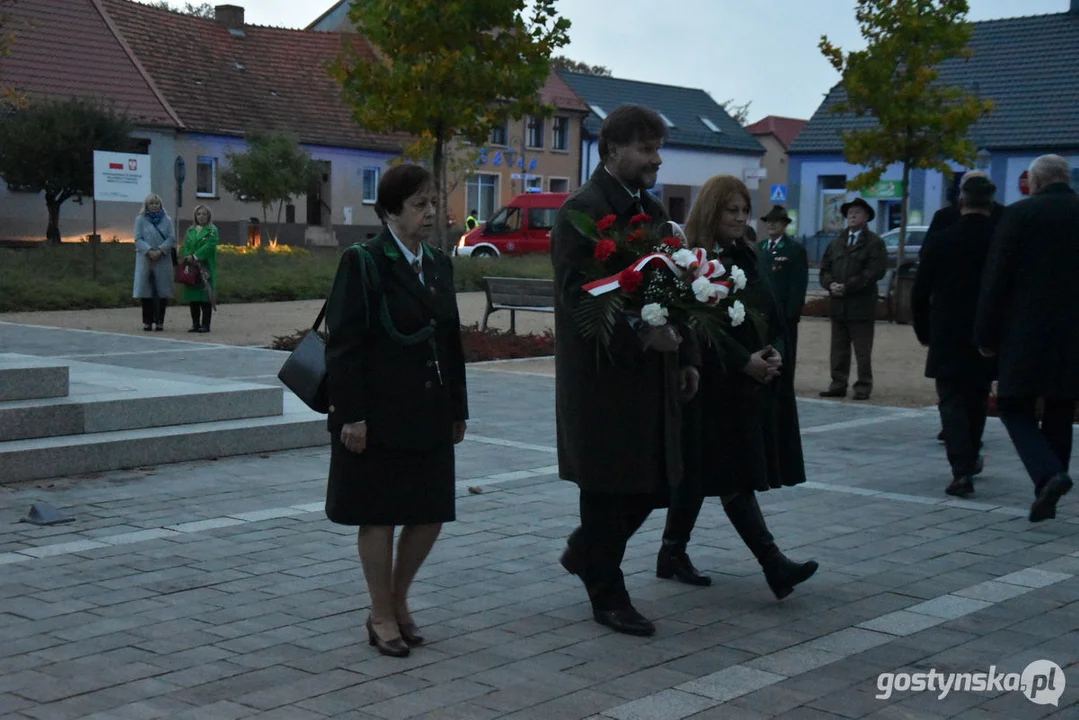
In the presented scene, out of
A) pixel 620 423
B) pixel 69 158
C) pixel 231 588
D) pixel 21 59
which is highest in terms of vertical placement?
pixel 21 59

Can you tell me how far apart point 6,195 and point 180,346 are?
2843cm

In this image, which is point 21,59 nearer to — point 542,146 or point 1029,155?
point 542,146

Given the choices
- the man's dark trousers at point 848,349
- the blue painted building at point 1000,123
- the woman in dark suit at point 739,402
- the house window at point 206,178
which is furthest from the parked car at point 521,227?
the woman in dark suit at point 739,402

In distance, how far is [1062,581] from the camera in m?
6.23

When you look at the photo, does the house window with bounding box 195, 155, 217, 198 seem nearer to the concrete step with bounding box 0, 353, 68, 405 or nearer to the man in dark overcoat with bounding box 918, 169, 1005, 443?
the concrete step with bounding box 0, 353, 68, 405

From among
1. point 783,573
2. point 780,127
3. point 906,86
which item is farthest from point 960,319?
point 780,127

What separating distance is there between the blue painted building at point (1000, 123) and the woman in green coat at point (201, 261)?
2562 cm

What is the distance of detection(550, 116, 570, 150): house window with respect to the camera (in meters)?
59.2

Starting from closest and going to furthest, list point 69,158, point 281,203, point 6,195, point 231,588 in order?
point 231,588 < point 69,158 < point 6,195 < point 281,203

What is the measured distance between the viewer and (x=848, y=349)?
13484 millimetres

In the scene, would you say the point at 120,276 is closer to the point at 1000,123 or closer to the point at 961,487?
the point at 961,487

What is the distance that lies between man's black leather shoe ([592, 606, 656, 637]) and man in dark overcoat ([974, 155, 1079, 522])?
3035 millimetres

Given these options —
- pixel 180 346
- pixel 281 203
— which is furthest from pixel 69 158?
pixel 180 346

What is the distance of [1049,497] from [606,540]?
309 cm
